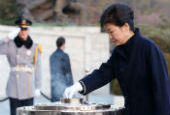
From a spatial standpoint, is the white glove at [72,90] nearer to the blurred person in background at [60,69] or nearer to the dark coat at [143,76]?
the dark coat at [143,76]

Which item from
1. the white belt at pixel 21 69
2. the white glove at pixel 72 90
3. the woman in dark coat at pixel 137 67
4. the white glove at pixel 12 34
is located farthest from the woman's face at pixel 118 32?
the white belt at pixel 21 69

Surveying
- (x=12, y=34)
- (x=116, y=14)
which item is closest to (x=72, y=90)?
(x=116, y=14)

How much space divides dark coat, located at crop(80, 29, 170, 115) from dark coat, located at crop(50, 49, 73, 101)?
539 centimetres

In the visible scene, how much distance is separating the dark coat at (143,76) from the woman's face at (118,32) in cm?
6

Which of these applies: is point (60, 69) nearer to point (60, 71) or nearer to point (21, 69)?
point (60, 71)

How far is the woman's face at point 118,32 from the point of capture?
141 inches

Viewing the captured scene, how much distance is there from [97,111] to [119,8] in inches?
31.0

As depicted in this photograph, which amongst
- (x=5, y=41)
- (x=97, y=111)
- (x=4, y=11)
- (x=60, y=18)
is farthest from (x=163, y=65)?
(x=4, y=11)

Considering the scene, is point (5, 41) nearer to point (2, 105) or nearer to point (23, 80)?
point (23, 80)

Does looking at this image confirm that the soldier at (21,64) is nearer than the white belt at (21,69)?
Yes

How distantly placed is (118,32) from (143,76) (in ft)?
1.23

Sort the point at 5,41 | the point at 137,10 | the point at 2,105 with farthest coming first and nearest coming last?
1. the point at 137,10
2. the point at 2,105
3. the point at 5,41

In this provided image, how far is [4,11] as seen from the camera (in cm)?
2261

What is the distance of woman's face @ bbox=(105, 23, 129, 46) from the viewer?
3.59 metres
